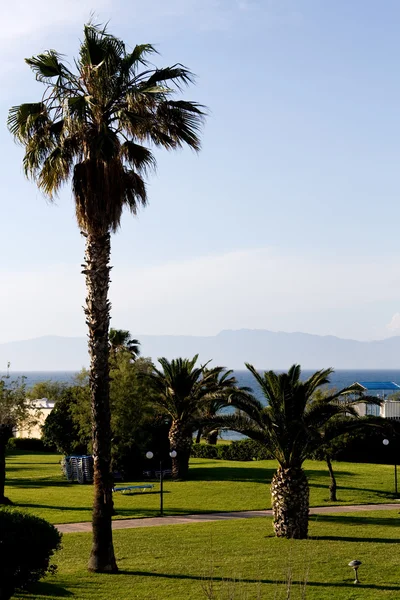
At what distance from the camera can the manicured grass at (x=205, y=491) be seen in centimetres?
2820

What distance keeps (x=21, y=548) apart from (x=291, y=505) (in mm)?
11080

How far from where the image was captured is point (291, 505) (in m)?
21.5

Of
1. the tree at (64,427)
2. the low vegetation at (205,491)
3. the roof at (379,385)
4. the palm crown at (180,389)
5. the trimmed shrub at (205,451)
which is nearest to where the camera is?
the low vegetation at (205,491)

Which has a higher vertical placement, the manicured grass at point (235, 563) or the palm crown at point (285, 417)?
the palm crown at point (285, 417)

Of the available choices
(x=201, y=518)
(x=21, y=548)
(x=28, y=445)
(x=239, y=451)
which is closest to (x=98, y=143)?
(x=21, y=548)

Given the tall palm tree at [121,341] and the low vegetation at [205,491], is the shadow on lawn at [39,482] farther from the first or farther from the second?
the tall palm tree at [121,341]

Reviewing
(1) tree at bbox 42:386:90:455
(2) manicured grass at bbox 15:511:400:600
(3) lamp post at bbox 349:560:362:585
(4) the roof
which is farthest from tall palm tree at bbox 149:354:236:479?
(4) the roof

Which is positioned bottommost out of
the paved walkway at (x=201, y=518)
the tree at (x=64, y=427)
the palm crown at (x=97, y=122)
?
the paved walkway at (x=201, y=518)

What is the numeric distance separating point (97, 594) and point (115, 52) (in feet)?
37.2

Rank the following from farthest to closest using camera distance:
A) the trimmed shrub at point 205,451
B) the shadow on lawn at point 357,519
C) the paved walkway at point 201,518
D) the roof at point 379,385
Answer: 1. the roof at point 379,385
2. the trimmed shrub at point 205,451
3. the paved walkway at point 201,518
4. the shadow on lawn at point 357,519

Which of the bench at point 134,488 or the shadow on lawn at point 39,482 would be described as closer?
the bench at point 134,488

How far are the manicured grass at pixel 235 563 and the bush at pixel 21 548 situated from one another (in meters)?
1.27

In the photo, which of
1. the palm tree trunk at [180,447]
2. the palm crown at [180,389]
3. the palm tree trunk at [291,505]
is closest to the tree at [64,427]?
the palm crown at [180,389]

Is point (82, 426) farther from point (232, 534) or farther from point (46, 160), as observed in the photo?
point (46, 160)
